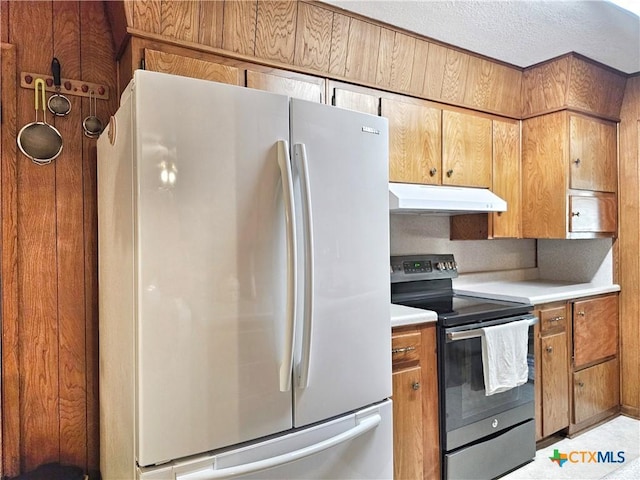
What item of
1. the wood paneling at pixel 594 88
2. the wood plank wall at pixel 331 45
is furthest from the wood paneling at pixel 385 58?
the wood paneling at pixel 594 88

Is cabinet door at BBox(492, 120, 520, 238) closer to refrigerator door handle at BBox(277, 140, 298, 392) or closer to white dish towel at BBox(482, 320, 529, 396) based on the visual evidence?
white dish towel at BBox(482, 320, 529, 396)

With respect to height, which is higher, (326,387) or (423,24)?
(423,24)

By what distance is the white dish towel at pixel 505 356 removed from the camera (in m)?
2.07

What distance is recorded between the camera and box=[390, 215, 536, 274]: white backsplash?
2.67m

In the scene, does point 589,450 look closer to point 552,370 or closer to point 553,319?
point 552,370

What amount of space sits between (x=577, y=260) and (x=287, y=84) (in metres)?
2.73

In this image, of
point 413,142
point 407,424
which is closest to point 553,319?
point 407,424

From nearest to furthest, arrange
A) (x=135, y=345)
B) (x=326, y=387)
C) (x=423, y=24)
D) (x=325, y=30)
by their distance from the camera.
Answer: (x=135, y=345)
(x=326, y=387)
(x=325, y=30)
(x=423, y=24)

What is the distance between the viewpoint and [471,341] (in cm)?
206

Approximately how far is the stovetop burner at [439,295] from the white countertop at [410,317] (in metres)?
0.06

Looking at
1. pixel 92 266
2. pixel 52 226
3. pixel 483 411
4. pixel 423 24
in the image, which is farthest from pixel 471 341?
pixel 52 226

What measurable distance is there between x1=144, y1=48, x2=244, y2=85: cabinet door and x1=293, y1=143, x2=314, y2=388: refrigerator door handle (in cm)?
69

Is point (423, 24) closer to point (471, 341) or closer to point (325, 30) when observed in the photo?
point (325, 30)

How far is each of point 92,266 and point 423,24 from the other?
2.05 metres
